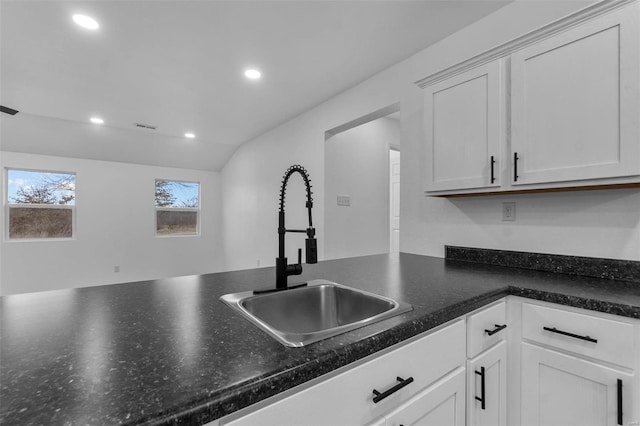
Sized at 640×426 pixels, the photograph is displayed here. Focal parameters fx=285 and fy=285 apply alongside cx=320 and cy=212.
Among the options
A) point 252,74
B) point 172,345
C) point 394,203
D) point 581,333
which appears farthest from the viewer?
point 394,203

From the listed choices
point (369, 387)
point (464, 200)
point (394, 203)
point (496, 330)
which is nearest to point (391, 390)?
point (369, 387)

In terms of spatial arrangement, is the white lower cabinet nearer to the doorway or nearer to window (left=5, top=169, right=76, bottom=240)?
the doorway

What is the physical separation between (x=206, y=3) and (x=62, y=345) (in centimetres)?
210

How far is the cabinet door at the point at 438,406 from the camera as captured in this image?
2.56 ft

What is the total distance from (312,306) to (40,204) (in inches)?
230

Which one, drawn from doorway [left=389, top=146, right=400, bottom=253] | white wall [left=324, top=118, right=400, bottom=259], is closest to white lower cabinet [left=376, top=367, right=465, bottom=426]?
white wall [left=324, top=118, right=400, bottom=259]

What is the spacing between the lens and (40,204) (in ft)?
15.5

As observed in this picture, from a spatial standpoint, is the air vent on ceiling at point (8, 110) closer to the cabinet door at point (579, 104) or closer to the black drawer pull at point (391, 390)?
the black drawer pull at point (391, 390)

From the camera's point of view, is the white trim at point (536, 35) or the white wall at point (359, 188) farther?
the white wall at point (359, 188)

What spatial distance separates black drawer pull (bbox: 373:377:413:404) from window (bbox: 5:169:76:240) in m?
6.09

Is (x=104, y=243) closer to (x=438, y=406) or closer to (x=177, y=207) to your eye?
(x=177, y=207)

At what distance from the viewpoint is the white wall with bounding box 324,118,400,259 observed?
3.37m

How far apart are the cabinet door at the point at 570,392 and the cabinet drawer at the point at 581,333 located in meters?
0.04

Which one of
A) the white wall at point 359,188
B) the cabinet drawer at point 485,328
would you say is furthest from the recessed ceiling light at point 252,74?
the cabinet drawer at point 485,328
